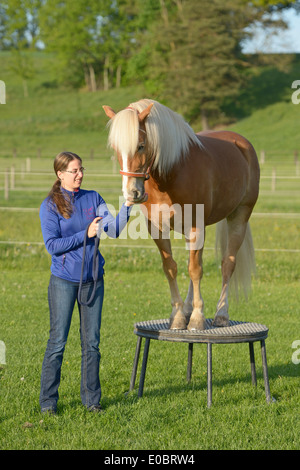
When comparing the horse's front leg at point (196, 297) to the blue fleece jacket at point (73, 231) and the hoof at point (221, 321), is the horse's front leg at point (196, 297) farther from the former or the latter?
the blue fleece jacket at point (73, 231)

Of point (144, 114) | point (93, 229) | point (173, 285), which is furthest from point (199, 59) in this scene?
point (93, 229)

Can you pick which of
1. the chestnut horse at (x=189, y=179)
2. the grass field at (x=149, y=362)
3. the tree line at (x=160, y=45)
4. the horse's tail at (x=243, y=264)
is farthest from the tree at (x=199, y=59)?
the chestnut horse at (x=189, y=179)

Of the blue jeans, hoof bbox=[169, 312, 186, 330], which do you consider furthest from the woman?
hoof bbox=[169, 312, 186, 330]

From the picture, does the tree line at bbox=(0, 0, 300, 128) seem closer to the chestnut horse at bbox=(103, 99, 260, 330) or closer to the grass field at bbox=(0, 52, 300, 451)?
the grass field at bbox=(0, 52, 300, 451)

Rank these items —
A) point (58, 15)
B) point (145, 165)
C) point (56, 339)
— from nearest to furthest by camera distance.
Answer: point (145, 165), point (56, 339), point (58, 15)

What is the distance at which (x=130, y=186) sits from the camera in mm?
4184

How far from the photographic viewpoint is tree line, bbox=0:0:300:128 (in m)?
45.0

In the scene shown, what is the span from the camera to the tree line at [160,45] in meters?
45.0

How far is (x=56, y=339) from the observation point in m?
4.65

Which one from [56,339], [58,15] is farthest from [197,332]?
[58,15]

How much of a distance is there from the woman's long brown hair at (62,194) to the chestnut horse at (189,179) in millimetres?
429
